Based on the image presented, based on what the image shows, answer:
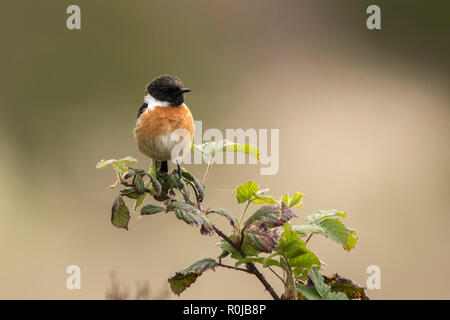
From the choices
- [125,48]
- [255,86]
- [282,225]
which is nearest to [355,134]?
[255,86]

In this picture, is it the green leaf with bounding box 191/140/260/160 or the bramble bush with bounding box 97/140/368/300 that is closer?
the bramble bush with bounding box 97/140/368/300

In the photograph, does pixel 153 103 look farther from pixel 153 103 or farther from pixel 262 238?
pixel 262 238

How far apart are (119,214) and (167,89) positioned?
0.38 meters

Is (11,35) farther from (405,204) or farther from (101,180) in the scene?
(405,204)

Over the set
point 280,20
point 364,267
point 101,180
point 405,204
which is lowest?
point 364,267

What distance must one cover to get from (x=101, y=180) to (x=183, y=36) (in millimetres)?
876

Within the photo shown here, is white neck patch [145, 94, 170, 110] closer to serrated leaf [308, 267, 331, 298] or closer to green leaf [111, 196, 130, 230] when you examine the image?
green leaf [111, 196, 130, 230]

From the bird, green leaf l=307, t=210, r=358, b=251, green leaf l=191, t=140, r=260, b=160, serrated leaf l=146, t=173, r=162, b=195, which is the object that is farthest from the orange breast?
green leaf l=307, t=210, r=358, b=251

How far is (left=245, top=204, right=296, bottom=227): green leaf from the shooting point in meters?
0.63

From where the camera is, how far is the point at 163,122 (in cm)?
97

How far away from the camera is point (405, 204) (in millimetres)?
2271

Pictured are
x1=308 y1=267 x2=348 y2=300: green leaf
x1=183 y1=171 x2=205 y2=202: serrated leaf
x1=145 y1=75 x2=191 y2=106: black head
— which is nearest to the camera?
x1=308 y1=267 x2=348 y2=300: green leaf

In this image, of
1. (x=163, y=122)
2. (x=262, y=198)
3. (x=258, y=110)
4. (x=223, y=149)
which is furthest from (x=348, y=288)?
(x=258, y=110)

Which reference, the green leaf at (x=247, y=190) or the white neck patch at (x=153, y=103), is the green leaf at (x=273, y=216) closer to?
the green leaf at (x=247, y=190)
